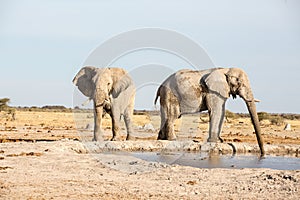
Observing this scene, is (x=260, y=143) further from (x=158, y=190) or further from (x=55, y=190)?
(x=55, y=190)

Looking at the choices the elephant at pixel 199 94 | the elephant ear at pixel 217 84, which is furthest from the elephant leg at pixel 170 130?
the elephant ear at pixel 217 84

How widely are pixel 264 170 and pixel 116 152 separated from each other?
7340mm

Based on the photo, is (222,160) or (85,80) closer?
(222,160)

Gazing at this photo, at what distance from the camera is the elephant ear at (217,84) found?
24.0m

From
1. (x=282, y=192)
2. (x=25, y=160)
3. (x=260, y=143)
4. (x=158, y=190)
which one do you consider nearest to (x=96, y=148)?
(x=25, y=160)

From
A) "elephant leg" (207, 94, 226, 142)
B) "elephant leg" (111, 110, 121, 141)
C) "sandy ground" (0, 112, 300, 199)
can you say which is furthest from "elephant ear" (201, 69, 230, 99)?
"sandy ground" (0, 112, 300, 199)

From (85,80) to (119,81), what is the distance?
5.95 feet

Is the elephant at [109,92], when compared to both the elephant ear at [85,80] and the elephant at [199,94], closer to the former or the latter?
the elephant ear at [85,80]

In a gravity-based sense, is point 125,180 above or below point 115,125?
below

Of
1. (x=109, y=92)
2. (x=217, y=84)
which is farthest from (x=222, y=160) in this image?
(x=109, y=92)

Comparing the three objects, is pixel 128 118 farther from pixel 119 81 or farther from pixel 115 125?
pixel 119 81

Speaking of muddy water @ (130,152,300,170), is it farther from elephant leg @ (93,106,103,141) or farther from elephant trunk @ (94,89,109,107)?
elephant trunk @ (94,89,109,107)

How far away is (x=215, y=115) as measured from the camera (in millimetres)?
23750

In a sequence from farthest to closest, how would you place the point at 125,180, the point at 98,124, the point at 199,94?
1. the point at 199,94
2. the point at 98,124
3. the point at 125,180
